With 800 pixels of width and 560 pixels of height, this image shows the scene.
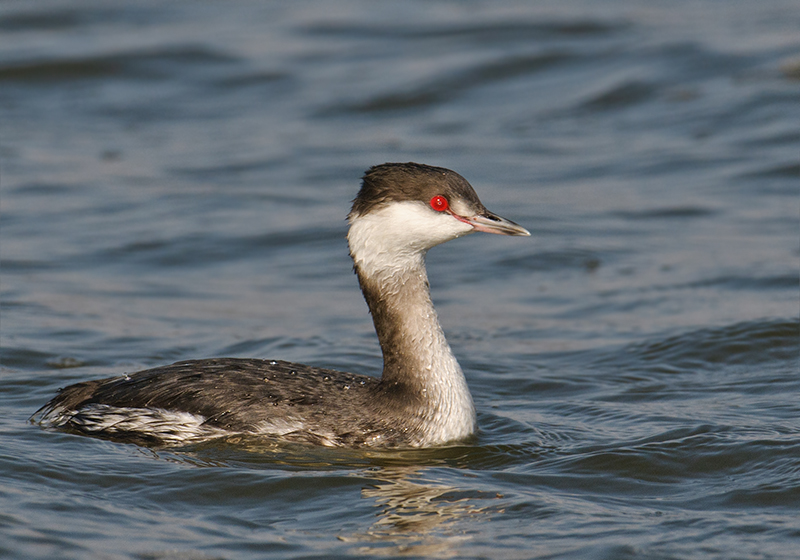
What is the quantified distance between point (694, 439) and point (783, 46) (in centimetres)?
1199

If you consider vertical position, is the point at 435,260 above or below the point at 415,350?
above

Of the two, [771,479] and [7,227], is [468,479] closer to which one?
[771,479]

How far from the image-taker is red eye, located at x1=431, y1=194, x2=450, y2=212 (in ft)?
24.5

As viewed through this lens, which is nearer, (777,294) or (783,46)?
(777,294)

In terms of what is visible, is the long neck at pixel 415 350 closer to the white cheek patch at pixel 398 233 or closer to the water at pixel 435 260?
the white cheek patch at pixel 398 233

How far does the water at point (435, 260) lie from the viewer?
21.6ft

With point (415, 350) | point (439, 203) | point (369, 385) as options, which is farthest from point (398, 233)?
point (369, 385)

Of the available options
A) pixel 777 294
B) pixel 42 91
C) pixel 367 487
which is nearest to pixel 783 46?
pixel 777 294

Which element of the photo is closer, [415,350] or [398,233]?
[398,233]

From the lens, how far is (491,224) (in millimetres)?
7566

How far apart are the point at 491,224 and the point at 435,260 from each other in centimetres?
503

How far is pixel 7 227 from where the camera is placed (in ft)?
43.2

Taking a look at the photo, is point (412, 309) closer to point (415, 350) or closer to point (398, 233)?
point (415, 350)

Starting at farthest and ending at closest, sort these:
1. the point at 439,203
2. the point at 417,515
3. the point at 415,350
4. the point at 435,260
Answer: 1. the point at 435,260
2. the point at 415,350
3. the point at 439,203
4. the point at 417,515
